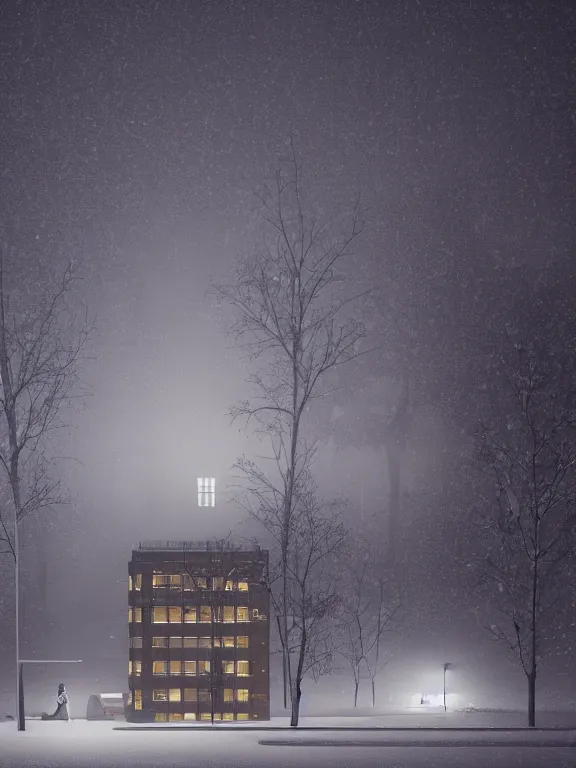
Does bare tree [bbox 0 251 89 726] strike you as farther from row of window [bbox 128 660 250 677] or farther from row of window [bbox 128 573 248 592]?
row of window [bbox 128 660 250 677]

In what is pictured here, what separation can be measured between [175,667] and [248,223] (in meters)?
15.6

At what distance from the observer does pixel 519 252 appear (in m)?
37.0

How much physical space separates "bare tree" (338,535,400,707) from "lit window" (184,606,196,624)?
34.9 feet

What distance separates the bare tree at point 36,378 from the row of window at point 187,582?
7.01 meters

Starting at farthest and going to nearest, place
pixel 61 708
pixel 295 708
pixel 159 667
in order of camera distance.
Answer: pixel 61 708 < pixel 159 667 < pixel 295 708

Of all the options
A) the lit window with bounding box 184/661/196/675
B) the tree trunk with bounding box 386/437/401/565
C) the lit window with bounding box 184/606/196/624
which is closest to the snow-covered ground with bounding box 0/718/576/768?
the lit window with bounding box 184/661/196/675

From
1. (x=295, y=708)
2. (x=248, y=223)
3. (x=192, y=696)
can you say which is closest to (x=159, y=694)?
(x=192, y=696)

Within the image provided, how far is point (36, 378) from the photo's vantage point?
34.8m

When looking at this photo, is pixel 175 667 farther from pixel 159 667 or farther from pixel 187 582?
pixel 187 582

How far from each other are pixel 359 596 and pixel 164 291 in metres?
12.8

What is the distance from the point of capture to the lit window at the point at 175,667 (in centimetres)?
2669

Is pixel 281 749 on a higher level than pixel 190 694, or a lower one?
higher

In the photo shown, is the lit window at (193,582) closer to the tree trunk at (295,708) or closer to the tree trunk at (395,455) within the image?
the tree trunk at (295,708)

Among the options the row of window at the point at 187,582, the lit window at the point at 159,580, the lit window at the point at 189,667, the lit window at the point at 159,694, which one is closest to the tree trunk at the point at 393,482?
the row of window at the point at 187,582
